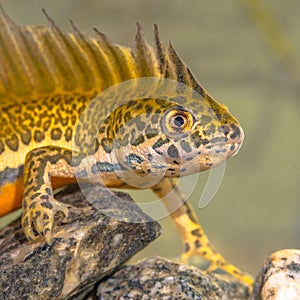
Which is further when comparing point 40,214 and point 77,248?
point 40,214

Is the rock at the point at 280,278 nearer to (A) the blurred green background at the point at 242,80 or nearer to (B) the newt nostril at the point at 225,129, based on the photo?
(B) the newt nostril at the point at 225,129

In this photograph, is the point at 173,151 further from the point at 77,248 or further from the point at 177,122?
the point at 77,248

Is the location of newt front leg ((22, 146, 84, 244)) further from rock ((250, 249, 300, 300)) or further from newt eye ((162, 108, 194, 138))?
rock ((250, 249, 300, 300))

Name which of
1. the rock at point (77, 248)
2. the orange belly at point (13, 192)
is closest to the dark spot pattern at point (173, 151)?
the rock at point (77, 248)

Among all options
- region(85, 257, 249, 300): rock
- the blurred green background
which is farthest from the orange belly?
the blurred green background

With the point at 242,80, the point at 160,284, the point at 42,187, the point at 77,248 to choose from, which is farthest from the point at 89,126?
the point at 242,80

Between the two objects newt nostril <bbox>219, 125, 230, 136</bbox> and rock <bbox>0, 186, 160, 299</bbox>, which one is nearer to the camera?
rock <bbox>0, 186, 160, 299</bbox>
